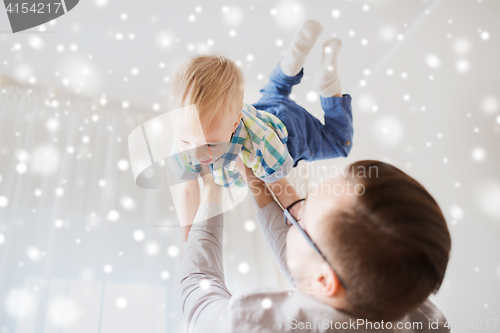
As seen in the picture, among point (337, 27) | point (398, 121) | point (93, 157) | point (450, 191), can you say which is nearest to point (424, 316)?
point (450, 191)

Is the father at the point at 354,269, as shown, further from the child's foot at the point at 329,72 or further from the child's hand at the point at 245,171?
the child's foot at the point at 329,72

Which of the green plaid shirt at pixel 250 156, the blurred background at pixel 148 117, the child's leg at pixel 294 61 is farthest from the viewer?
the blurred background at pixel 148 117

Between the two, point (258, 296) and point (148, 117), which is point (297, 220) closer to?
point (258, 296)

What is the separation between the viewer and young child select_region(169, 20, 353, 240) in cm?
73

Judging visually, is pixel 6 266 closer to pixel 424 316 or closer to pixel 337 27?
pixel 424 316

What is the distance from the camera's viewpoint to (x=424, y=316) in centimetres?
56

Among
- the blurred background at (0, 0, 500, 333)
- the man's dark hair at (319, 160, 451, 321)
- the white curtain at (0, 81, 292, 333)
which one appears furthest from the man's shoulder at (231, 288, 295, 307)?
the white curtain at (0, 81, 292, 333)

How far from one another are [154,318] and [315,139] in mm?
1077

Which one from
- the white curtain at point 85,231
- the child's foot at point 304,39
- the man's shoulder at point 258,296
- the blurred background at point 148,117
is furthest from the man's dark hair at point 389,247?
the white curtain at point 85,231

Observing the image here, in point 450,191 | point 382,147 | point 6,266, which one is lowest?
point 6,266

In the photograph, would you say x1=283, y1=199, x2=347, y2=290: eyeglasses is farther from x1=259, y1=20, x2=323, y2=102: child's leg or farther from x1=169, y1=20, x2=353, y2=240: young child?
x1=259, y1=20, x2=323, y2=102: child's leg

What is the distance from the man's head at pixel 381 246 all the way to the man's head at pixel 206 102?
0.35 metres

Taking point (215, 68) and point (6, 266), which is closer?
point (215, 68)

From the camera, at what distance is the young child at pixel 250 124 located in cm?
73
